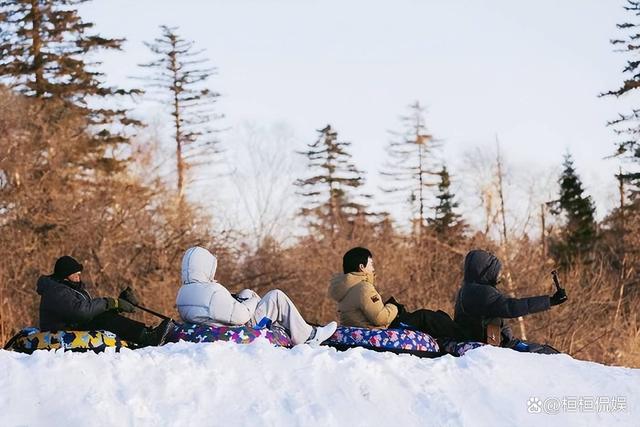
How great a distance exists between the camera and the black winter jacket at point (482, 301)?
960 centimetres

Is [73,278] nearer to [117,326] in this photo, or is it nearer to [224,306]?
[117,326]

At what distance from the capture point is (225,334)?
930cm

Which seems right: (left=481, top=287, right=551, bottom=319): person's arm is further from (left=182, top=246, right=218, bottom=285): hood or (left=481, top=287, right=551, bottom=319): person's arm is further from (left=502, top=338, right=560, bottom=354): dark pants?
(left=182, top=246, right=218, bottom=285): hood

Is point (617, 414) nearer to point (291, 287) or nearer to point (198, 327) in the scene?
point (198, 327)

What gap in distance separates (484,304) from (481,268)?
0.34 m

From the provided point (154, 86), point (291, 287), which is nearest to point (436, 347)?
point (291, 287)

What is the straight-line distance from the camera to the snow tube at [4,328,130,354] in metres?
9.12

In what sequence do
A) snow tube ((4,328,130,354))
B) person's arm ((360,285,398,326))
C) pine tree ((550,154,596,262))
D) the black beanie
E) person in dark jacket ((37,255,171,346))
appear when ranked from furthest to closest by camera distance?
pine tree ((550,154,596,262)) < person's arm ((360,285,398,326)) < the black beanie < person in dark jacket ((37,255,171,346)) < snow tube ((4,328,130,354))

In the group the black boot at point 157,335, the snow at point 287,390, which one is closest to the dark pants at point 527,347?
the snow at point 287,390

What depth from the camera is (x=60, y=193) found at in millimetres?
29078

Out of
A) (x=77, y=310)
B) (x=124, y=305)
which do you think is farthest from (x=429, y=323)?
(x=77, y=310)

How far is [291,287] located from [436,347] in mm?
15105

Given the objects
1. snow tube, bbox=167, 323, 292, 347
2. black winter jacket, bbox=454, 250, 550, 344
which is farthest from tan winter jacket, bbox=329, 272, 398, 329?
snow tube, bbox=167, 323, 292, 347

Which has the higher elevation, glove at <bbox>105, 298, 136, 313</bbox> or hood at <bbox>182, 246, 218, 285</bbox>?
hood at <bbox>182, 246, 218, 285</bbox>
